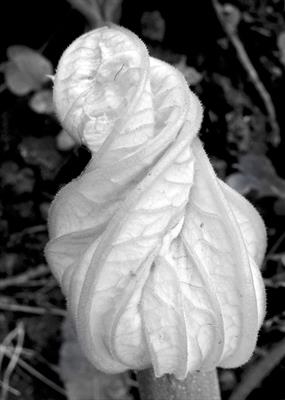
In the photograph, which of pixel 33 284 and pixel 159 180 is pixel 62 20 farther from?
pixel 159 180

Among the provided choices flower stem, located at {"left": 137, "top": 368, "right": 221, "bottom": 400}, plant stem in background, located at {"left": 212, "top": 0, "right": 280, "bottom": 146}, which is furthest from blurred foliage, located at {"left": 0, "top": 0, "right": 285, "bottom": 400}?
flower stem, located at {"left": 137, "top": 368, "right": 221, "bottom": 400}

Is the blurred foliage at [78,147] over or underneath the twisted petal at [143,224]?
underneath

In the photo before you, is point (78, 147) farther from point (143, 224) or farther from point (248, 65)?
point (143, 224)

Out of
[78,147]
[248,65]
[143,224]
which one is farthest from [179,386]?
[248,65]

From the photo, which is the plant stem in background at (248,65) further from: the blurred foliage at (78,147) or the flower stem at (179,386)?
the flower stem at (179,386)

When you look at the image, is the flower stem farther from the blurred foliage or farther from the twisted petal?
the blurred foliage

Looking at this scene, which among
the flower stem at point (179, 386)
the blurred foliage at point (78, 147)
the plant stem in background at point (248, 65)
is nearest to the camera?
the flower stem at point (179, 386)

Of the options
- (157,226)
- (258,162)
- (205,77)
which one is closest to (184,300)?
(157,226)

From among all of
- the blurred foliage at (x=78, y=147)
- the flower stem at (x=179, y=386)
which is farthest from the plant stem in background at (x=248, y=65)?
the flower stem at (x=179, y=386)
